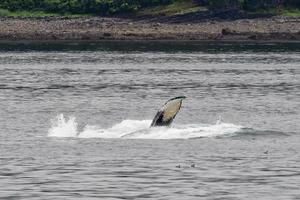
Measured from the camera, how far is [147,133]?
163 ft

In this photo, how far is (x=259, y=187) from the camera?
36.6 m

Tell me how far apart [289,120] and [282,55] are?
236 feet

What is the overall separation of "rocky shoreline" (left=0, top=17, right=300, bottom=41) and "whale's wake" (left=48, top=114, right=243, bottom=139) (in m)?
103

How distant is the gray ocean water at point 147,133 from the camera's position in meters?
37.2

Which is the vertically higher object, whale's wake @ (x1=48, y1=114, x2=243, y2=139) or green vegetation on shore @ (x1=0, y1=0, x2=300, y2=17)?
whale's wake @ (x1=48, y1=114, x2=243, y2=139)

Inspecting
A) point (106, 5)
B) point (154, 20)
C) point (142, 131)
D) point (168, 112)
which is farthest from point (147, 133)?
point (106, 5)

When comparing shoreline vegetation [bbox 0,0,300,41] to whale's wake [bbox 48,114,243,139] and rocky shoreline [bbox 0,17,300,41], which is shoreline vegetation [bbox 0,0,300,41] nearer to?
rocky shoreline [bbox 0,17,300,41]

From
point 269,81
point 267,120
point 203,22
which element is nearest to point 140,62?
point 269,81

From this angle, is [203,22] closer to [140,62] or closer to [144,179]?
[140,62]

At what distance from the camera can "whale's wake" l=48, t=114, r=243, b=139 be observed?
49581mm

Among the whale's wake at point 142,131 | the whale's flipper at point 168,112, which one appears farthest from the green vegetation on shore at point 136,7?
the whale's flipper at point 168,112

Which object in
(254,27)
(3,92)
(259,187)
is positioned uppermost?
(259,187)

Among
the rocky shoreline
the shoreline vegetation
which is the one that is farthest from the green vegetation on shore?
the rocky shoreline

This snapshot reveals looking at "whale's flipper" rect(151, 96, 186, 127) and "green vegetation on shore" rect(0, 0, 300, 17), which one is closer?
"whale's flipper" rect(151, 96, 186, 127)
